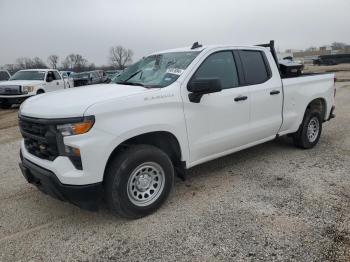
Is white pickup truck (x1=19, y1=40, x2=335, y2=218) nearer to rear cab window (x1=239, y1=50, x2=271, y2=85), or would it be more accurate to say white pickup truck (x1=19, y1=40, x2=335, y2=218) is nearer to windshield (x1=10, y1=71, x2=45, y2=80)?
rear cab window (x1=239, y1=50, x2=271, y2=85)

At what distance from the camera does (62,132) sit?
132 inches

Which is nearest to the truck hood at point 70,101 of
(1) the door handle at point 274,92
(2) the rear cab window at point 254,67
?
(2) the rear cab window at point 254,67

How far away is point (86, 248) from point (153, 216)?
0.84 metres

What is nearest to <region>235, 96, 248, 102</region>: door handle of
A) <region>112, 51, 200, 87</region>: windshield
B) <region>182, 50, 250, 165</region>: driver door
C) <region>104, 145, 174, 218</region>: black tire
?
<region>182, 50, 250, 165</region>: driver door

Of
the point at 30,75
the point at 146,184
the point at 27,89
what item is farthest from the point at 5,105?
the point at 146,184

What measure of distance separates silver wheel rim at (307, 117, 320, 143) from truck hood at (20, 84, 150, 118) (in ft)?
11.8

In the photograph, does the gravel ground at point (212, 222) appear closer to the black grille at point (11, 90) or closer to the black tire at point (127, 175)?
the black tire at point (127, 175)

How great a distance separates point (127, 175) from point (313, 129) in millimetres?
4113

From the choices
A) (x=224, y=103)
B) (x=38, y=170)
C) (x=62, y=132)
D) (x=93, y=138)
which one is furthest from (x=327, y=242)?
(x=38, y=170)

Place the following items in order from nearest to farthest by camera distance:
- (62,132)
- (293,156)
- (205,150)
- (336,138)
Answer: (62,132), (205,150), (293,156), (336,138)

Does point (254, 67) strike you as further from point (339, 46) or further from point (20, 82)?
point (339, 46)

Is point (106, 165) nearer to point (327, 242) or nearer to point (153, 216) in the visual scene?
point (153, 216)

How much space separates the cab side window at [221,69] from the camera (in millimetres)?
4414

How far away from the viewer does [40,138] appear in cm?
358
